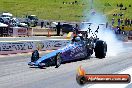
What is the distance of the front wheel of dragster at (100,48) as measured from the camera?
80.6 ft

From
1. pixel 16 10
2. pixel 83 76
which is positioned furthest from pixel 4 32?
pixel 16 10

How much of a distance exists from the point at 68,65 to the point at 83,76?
965 centimetres

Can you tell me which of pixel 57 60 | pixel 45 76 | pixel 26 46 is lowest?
pixel 26 46

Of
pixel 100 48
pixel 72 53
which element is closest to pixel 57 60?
pixel 72 53

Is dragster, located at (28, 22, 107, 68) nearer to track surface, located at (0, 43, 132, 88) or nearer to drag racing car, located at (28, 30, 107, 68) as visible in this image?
drag racing car, located at (28, 30, 107, 68)

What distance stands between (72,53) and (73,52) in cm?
7

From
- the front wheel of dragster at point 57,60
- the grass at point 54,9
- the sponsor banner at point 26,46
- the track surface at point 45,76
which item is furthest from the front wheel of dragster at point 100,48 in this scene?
the grass at point 54,9

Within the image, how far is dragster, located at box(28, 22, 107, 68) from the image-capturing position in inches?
736

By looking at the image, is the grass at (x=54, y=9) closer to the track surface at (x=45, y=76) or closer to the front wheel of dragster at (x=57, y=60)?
the track surface at (x=45, y=76)

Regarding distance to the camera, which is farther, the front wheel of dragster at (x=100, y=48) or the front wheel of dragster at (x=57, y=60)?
the front wheel of dragster at (x=100, y=48)

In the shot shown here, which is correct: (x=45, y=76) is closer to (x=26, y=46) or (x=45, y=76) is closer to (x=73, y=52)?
(x=73, y=52)

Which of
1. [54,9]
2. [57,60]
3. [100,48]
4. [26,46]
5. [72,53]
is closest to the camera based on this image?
[57,60]

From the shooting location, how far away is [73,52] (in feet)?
69.2

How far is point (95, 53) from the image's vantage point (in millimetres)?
25328
